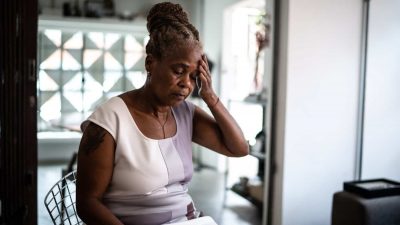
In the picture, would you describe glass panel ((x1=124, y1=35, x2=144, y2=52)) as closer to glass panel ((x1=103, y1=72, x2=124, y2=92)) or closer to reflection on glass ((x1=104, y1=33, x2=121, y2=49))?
reflection on glass ((x1=104, y1=33, x2=121, y2=49))

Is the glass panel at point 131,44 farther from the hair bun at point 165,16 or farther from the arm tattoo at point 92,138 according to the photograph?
the arm tattoo at point 92,138

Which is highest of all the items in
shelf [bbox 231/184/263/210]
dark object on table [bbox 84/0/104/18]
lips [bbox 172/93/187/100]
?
dark object on table [bbox 84/0/104/18]

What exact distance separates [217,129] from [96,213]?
0.46 metres

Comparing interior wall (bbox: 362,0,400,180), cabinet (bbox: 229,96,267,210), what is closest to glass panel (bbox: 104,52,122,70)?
cabinet (bbox: 229,96,267,210)

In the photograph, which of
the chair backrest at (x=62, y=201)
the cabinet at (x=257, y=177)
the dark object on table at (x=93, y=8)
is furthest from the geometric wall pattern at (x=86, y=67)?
the chair backrest at (x=62, y=201)

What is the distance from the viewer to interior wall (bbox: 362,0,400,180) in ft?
10.4

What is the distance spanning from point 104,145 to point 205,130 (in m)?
0.37

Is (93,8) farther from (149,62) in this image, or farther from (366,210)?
Result: (149,62)

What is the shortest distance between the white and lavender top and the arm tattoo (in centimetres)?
2

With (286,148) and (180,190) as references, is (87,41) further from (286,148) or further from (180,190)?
(180,190)

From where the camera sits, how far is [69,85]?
19.7ft

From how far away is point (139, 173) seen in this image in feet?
3.62

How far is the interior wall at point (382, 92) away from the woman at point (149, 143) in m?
2.32

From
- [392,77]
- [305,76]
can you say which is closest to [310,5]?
[305,76]
